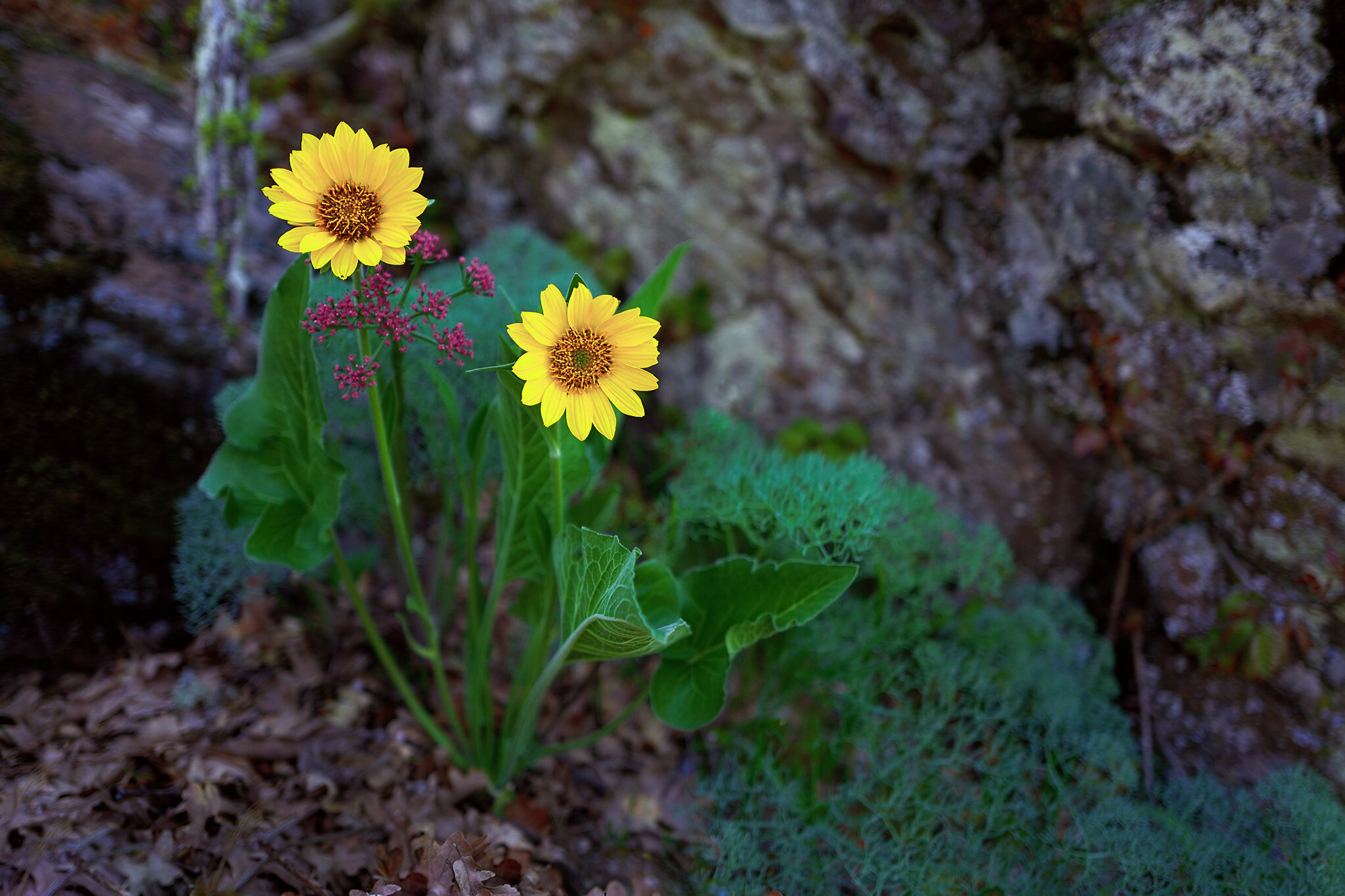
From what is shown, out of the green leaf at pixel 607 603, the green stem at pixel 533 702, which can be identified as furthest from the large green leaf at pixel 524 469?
the green stem at pixel 533 702

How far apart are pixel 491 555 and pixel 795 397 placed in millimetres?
1280

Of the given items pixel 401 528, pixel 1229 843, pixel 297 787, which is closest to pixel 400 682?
pixel 297 787

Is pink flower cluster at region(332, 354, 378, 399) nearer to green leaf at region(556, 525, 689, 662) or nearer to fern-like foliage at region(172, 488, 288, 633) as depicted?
green leaf at region(556, 525, 689, 662)

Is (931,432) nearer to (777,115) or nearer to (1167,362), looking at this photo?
(1167,362)

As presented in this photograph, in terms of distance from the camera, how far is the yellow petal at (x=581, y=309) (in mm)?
1284

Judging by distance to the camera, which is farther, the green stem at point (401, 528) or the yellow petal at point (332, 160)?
the green stem at point (401, 528)

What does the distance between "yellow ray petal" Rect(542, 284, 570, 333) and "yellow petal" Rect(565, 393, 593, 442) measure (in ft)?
0.33

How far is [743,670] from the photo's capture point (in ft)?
7.39

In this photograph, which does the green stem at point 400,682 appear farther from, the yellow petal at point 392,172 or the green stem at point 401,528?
the yellow petal at point 392,172

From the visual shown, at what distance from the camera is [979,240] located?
268cm

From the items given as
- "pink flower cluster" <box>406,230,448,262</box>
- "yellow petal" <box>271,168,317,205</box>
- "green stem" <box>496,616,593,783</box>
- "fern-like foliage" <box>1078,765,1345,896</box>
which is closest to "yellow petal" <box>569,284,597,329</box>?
"pink flower cluster" <box>406,230,448,262</box>

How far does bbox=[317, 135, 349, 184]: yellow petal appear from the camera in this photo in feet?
4.07

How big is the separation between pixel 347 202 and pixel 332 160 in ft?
0.31

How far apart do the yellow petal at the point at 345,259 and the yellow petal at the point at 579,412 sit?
1.35 ft
